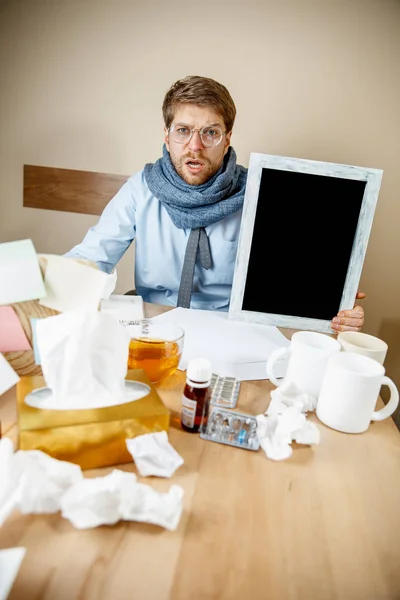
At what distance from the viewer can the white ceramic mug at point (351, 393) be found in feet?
2.71

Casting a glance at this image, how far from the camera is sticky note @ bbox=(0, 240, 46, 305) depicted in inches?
33.5

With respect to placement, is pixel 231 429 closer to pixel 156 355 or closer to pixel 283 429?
pixel 283 429

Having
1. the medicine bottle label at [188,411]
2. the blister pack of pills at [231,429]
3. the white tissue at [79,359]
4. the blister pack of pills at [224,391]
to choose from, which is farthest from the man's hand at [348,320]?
the white tissue at [79,359]

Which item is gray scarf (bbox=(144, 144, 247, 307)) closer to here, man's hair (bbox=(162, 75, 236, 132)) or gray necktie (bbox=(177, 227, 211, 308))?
gray necktie (bbox=(177, 227, 211, 308))

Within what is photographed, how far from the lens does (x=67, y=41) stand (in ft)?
7.57

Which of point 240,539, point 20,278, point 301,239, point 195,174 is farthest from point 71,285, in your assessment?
point 195,174

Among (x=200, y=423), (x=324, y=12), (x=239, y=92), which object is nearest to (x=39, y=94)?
(x=239, y=92)

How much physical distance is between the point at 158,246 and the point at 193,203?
0.76 ft

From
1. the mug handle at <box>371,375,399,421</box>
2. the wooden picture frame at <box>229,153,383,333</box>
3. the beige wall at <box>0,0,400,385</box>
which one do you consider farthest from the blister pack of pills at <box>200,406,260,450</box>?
the beige wall at <box>0,0,400,385</box>

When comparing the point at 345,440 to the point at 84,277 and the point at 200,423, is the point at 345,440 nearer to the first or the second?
the point at 200,423

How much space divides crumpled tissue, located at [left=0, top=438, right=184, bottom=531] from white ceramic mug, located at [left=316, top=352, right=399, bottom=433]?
36cm

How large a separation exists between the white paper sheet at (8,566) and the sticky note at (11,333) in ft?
1.40

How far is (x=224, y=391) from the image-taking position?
3.14 feet

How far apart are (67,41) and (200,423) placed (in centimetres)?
225
